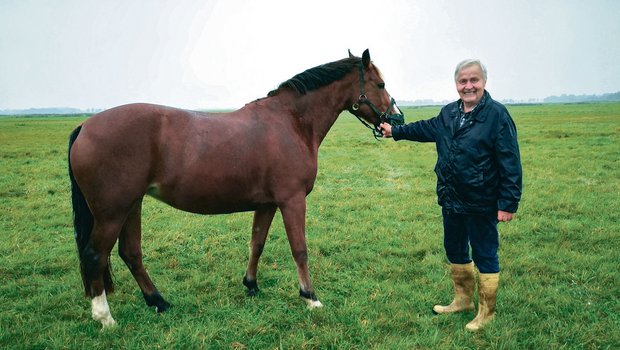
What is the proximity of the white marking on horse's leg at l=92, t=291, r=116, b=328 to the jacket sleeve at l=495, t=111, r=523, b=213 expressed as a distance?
159 inches

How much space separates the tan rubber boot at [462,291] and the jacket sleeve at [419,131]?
146 cm

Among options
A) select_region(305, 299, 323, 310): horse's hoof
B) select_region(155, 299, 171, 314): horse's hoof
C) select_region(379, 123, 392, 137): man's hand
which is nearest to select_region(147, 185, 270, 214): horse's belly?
select_region(155, 299, 171, 314): horse's hoof

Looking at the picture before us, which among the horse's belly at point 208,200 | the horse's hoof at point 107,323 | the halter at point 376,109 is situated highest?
the halter at point 376,109

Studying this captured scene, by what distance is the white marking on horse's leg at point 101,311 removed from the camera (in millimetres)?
4246

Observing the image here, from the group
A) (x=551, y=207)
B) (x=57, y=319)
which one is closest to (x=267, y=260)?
(x=57, y=319)

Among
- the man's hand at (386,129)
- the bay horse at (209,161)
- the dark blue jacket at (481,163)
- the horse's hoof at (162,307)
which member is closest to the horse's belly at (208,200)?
the bay horse at (209,161)

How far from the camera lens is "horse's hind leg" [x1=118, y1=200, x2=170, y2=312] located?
4.63 metres

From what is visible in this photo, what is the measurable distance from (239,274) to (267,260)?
659 mm

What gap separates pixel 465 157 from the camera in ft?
12.8

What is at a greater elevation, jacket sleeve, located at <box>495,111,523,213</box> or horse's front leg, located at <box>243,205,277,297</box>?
jacket sleeve, located at <box>495,111,523,213</box>

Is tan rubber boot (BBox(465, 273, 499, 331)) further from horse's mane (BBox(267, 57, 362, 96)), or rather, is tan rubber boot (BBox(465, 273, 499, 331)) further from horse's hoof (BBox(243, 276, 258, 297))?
horse's mane (BBox(267, 57, 362, 96))

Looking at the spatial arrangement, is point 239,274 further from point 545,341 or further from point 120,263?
A: point 545,341

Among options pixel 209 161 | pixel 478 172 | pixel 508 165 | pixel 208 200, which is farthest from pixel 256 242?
pixel 508 165

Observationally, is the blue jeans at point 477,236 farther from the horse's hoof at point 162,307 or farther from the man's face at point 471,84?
the horse's hoof at point 162,307
